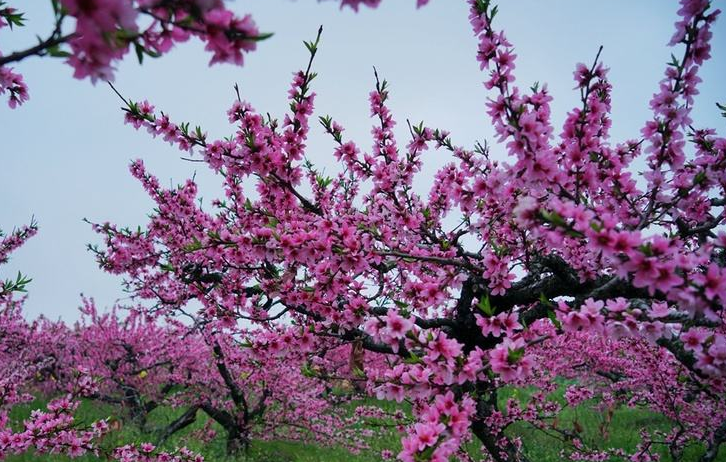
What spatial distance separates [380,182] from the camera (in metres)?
5.11

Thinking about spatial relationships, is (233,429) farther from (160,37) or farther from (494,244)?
(160,37)

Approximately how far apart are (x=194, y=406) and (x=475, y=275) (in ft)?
31.7

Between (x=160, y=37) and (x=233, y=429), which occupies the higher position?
(x=233, y=429)

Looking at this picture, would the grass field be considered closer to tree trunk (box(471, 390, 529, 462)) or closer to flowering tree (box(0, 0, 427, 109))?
tree trunk (box(471, 390, 529, 462))

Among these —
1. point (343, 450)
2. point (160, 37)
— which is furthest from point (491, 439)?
point (343, 450)

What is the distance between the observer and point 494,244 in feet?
12.3

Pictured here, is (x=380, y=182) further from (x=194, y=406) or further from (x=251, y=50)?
(x=194, y=406)

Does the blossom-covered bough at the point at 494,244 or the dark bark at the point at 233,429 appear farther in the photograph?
the dark bark at the point at 233,429

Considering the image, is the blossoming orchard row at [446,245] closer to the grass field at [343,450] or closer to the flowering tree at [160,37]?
the flowering tree at [160,37]

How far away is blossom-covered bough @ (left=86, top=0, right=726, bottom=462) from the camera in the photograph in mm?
2328

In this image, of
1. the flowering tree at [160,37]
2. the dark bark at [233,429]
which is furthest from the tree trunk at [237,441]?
the flowering tree at [160,37]

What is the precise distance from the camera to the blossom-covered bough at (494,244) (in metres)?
2.33

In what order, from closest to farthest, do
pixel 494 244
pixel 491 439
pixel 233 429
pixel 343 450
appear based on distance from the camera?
pixel 494 244, pixel 491 439, pixel 233 429, pixel 343 450

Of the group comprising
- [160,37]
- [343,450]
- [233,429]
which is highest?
[343,450]
